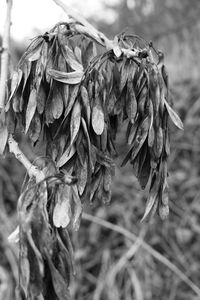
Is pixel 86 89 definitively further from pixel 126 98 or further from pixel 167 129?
pixel 167 129

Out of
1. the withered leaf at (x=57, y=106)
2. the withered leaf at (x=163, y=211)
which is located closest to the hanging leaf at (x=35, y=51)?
the withered leaf at (x=57, y=106)

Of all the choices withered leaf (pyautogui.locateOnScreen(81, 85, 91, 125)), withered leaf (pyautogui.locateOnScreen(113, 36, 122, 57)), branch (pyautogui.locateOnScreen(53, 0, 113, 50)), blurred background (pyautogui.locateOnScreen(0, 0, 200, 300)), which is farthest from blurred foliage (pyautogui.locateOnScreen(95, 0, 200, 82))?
withered leaf (pyautogui.locateOnScreen(81, 85, 91, 125))

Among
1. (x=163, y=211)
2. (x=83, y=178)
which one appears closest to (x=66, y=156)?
(x=83, y=178)

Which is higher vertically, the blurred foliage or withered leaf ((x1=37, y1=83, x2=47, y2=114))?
withered leaf ((x1=37, y1=83, x2=47, y2=114))

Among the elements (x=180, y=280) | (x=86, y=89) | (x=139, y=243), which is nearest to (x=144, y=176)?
(x=86, y=89)

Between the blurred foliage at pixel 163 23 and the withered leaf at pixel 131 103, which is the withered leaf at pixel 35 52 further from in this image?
the blurred foliage at pixel 163 23

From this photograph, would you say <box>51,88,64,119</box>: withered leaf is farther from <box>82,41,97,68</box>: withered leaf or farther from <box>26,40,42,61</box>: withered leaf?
<box>82,41,97,68</box>: withered leaf
